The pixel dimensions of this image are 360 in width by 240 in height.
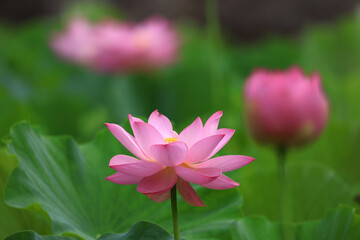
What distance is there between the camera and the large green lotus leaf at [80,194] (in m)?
0.47

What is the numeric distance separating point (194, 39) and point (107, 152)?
5.70 ft

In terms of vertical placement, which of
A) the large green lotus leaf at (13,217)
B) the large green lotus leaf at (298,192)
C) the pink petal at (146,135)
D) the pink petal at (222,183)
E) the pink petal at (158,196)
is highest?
the pink petal at (146,135)

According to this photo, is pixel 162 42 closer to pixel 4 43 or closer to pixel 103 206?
pixel 4 43

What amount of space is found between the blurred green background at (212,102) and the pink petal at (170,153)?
128 millimetres

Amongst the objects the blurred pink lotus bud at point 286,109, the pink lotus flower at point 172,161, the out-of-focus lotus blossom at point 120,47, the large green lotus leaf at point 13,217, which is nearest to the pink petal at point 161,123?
the pink lotus flower at point 172,161

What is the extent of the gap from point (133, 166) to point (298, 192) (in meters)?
0.34

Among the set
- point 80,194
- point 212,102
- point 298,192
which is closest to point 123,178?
point 80,194

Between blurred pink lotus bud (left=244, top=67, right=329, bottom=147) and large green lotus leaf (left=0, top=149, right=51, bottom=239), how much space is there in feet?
1.12

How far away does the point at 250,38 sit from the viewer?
10.6ft

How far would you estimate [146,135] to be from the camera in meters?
0.39

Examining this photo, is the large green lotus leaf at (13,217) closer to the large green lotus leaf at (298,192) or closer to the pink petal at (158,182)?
the pink petal at (158,182)

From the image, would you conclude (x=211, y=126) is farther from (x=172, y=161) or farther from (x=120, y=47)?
(x=120, y=47)

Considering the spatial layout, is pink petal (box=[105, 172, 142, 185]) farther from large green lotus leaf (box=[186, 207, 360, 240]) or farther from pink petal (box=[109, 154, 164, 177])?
large green lotus leaf (box=[186, 207, 360, 240])

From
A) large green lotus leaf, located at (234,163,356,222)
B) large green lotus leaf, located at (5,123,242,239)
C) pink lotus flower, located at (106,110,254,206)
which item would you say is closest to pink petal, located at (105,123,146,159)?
pink lotus flower, located at (106,110,254,206)
